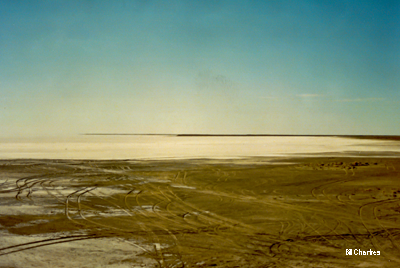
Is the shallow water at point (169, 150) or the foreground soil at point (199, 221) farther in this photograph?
the shallow water at point (169, 150)

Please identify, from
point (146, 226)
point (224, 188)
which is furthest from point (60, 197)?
point (224, 188)

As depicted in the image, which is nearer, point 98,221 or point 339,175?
A: point 98,221

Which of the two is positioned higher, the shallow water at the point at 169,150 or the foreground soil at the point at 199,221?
the shallow water at the point at 169,150

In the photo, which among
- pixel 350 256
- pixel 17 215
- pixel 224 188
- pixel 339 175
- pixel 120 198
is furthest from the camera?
pixel 339 175

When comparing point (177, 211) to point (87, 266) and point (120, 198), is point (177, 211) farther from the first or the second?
point (87, 266)

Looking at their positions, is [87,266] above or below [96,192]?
below

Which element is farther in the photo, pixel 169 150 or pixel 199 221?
pixel 169 150

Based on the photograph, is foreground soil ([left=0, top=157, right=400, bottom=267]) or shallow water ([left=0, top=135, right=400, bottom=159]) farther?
shallow water ([left=0, top=135, right=400, bottom=159])

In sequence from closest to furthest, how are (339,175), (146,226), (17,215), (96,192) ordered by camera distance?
(146,226) < (17,215) < (96,192) < (339,175)
